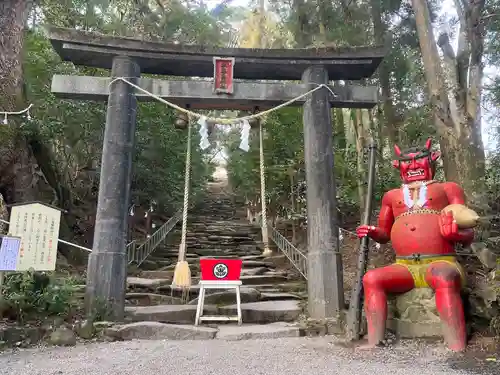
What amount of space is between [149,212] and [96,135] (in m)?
3.14

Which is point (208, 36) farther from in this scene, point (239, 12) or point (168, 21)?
point (239, 12)

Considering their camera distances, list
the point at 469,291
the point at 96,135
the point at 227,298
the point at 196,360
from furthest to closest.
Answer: the point at 96,135 → the point at 227,298 → the point at 469,291 → the point at 196,360

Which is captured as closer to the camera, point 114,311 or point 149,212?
point 114,311

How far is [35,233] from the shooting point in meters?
5.32

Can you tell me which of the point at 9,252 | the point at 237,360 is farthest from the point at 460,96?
A: the point at 9,252

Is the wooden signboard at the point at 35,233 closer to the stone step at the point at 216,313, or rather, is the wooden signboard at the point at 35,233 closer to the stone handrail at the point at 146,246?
the stone step at the point at 216,313

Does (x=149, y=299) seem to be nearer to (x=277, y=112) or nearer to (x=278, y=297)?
(x=278, y=297)

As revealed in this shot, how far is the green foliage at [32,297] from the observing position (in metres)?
5.05

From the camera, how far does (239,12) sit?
18.2m

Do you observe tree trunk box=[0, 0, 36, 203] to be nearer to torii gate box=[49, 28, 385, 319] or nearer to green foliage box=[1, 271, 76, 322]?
torii gate box=[49, 28, 385, 319]

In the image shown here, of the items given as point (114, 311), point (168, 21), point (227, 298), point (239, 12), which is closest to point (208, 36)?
point (168, 21)

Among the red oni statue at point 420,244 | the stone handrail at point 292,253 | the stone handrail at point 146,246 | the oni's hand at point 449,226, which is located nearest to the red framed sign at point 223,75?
the red oni statue at point 420,244

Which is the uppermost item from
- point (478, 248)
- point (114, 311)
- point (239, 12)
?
point (239, 12)

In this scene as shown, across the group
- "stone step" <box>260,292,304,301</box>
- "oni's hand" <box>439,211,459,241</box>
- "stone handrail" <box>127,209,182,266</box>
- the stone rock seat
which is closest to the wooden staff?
the stone rock seat
